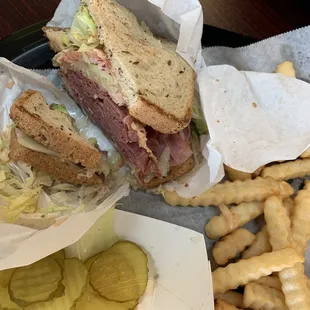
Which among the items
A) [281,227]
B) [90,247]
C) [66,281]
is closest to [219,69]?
[281,227]

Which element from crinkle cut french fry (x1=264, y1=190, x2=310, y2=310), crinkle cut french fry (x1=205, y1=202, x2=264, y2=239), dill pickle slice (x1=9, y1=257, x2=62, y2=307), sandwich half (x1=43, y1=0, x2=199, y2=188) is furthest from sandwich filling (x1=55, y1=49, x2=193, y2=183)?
dill pickle slice (x1=9, y1=257, x2=62, y2=307)

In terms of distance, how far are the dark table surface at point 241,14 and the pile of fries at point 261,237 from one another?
1.81 ft

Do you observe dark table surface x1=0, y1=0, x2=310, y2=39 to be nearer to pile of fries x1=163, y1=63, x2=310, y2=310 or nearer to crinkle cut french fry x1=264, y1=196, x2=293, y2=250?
pile of fries x1=163, y1=63, x2=310, y2=310

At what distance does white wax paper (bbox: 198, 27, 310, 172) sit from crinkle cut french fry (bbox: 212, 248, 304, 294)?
0.29 m

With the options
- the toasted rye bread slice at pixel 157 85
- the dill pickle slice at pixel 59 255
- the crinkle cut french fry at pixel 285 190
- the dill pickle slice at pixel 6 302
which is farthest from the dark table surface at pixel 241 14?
the dill pickle slice at pixel 6 302

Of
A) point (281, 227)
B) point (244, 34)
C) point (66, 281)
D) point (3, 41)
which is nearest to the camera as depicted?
point (66, 281)

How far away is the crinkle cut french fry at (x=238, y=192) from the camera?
1.77 m

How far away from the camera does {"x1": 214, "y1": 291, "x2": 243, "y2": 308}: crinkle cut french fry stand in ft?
5.65

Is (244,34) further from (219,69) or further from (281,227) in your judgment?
(281,227)

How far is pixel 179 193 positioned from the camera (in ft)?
6.14

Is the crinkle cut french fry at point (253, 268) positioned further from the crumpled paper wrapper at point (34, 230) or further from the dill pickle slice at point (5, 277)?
the dill pickle slice at point (5, 277)

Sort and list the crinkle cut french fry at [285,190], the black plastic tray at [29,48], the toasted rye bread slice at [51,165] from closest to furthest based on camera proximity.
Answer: the toasted rye bread slice at [51,165], the crinkle cut french fry at [285,190], the black plastic tray at [29,48]

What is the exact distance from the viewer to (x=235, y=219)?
1762 mm

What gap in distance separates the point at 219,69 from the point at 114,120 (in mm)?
405
